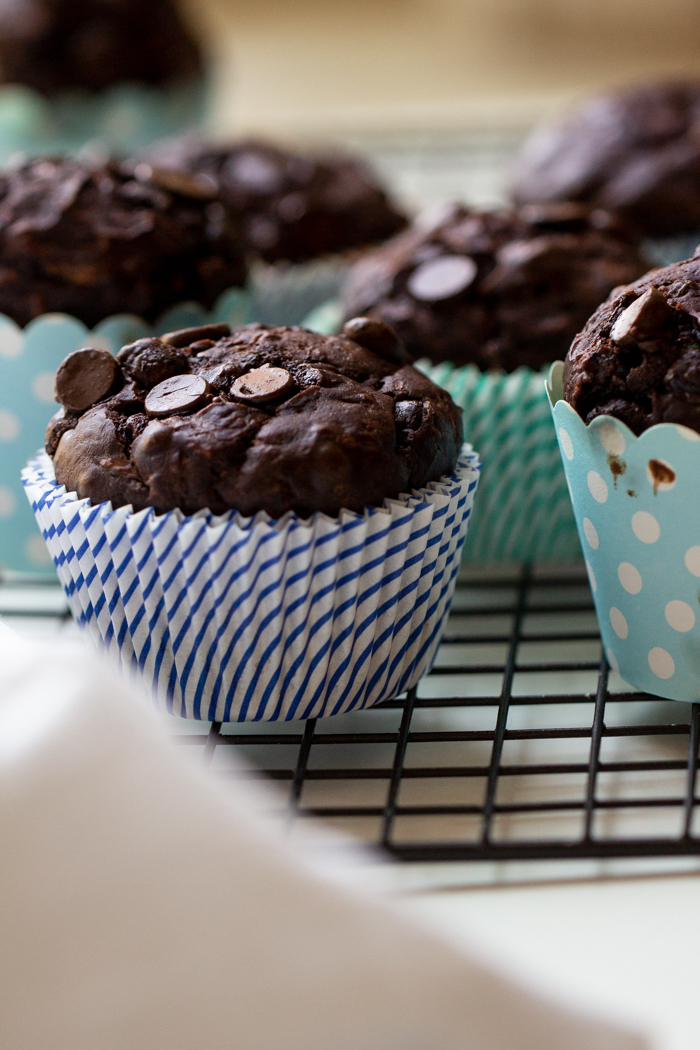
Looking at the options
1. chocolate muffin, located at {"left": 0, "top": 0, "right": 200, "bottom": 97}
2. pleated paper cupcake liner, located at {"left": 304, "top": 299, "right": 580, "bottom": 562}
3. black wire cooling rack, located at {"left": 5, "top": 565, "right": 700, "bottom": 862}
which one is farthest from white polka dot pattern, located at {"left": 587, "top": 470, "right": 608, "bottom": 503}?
chocolate muffin, located at {"left": 0, "top": 0, "right": 200, "bottom": 97}

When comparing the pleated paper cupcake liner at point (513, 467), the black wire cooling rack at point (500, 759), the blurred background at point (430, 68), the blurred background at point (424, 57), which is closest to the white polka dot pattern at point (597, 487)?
the black wire cooling rack at point (500, 759)

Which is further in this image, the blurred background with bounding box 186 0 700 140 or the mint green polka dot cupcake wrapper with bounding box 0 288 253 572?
the blurred background with bounding box 186 0 700 140

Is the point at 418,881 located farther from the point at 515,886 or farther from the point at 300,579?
the point at 300,579

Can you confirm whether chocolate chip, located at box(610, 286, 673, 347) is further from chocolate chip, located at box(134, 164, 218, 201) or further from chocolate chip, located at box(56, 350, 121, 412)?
chocolate chip, located at box(134, 164, 218, 201)

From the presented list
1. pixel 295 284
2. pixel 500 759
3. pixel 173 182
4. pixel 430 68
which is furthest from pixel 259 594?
pixel 430 68

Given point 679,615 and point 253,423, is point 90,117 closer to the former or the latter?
point 253,423

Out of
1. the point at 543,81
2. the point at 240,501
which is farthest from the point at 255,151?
the point at 543,81

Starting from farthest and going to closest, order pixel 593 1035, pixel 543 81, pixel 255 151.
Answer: pixel 543 81, pixel 255 151, pixel 593 1035
